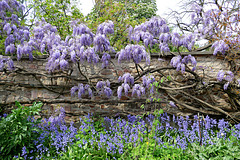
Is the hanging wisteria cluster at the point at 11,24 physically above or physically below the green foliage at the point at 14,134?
above

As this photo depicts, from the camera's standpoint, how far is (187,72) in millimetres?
4348

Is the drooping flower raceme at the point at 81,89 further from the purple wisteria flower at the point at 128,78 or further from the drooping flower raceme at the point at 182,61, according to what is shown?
the drooping flower raceme at the point at 182,61

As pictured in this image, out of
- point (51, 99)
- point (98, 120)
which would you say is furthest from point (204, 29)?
point (51, 99)

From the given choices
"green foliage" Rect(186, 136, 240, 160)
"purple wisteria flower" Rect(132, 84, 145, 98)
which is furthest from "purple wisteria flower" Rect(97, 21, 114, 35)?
"green foliage" Rect(186, 136, 240, 160)

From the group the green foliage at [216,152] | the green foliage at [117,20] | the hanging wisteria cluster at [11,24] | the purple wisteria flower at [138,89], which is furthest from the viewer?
the green foliage at [117,20]

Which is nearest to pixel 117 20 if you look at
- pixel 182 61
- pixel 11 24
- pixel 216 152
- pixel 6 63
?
pixel 11 24

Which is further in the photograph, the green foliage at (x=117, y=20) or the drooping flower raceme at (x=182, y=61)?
the green foliage at (x=117, y=20)

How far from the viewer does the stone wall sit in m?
4.29

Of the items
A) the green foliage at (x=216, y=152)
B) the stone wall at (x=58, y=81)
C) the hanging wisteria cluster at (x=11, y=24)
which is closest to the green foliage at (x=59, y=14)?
the hanging wisteria cluster at (x=11, y=24)

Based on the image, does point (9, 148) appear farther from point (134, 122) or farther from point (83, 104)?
point (134, 122)

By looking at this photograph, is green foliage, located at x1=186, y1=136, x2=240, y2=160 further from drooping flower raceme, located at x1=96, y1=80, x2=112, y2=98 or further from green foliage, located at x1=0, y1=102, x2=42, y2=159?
green foliage, located at x1=0, y1=102, x2=42, y2=159

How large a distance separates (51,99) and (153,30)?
263 centimetres

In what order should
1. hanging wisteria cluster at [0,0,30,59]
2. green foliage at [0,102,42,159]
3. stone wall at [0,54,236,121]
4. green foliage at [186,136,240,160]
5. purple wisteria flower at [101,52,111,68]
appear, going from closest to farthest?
green foliage at [186,136,240,160], green foliage at [0,102,42,159], purple wisteria flower at [101,52,111,68], stone wall at [0,54,236,121], hanging wisteria cluster at [0,0,30,59]

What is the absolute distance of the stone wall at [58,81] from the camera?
4.29m
